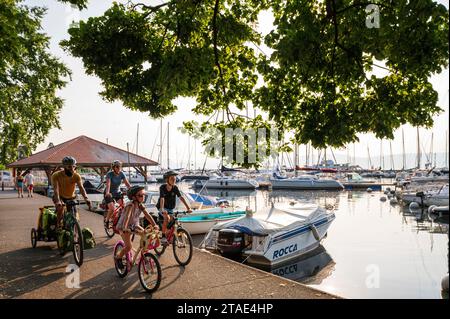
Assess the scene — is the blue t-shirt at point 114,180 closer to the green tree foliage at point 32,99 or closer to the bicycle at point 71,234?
the bicycle at point 71,234

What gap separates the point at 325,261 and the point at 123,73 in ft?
36.7

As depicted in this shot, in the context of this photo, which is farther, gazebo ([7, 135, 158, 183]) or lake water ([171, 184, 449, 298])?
gazebo ([7, 135, 158, 183])

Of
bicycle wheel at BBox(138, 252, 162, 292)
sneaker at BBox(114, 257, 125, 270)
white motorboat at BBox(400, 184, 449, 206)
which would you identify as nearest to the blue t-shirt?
sneaker at BBox(114, 257, 125, 270)

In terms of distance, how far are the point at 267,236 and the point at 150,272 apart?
6.99 meters

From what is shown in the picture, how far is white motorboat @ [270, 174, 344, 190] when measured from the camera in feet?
187

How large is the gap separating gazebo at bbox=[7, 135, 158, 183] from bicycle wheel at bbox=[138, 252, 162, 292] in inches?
903

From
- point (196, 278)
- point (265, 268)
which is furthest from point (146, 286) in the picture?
point (265, 268)

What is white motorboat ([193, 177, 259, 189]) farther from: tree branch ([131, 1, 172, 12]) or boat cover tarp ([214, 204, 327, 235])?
tree branch ([131, 1, 172, 12])

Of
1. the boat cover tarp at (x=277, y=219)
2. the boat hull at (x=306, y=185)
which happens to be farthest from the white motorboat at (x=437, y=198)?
the boat hull at (x=306, y=185)

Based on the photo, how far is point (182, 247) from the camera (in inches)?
323

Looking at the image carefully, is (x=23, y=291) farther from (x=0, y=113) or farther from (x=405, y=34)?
(x=0, y=113)

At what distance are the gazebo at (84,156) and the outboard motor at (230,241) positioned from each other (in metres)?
17.4
